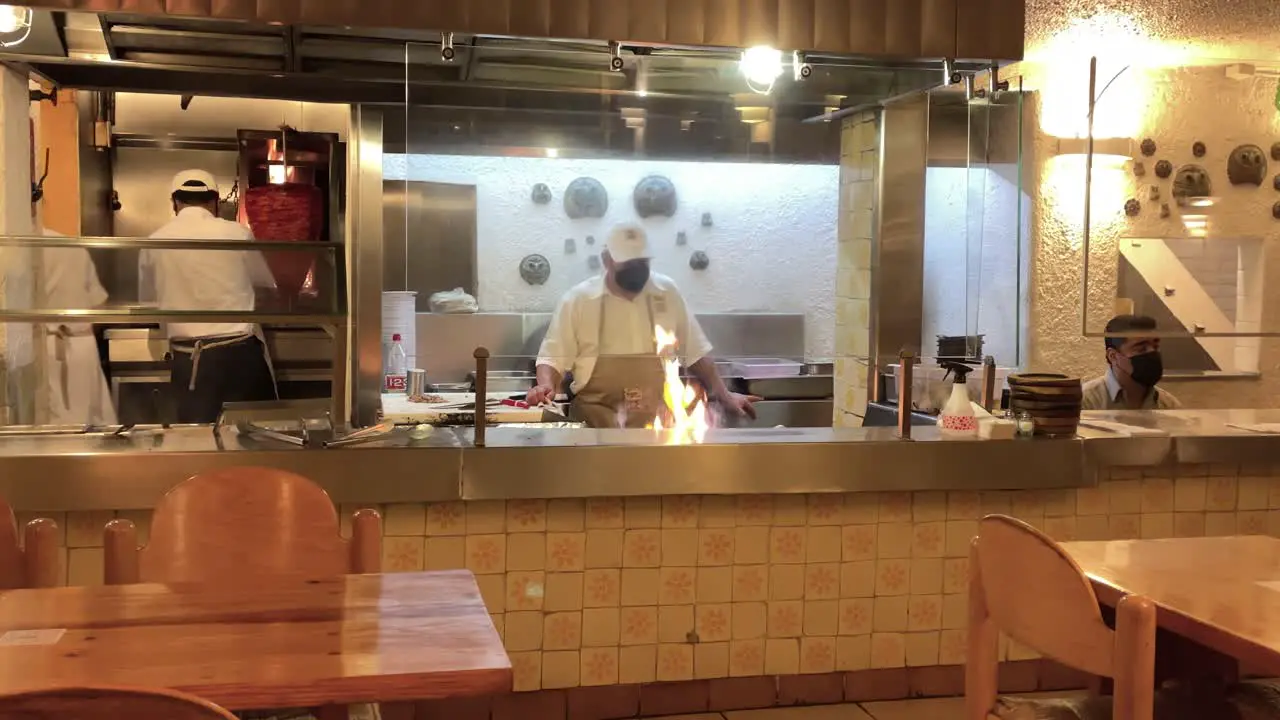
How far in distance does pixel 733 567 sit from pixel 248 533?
5.08 ft

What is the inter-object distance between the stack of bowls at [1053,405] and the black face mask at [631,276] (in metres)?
1.35

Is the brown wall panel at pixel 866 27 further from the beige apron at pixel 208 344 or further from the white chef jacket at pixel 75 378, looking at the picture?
the beige apron at pixel 208 344

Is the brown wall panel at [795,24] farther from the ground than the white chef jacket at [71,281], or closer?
farther from the ground

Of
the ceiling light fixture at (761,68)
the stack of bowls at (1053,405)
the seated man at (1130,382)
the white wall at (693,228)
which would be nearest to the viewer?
the stack of bowls at (1053,405)

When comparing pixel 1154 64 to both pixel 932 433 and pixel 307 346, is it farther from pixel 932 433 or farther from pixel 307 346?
pixel 307 346

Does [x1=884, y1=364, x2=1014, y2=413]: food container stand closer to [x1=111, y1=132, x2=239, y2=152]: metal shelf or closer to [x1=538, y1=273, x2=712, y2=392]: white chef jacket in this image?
[x1=538, y1=273, x2=712, y2=392]: white chef jacket

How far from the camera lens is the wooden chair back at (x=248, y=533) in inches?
92.0

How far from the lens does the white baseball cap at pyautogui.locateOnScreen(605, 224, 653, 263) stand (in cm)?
425

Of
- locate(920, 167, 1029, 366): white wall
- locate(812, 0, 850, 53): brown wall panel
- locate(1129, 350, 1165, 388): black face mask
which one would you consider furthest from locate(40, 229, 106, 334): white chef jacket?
locate(1129, 350, 1165, 388): black face mask

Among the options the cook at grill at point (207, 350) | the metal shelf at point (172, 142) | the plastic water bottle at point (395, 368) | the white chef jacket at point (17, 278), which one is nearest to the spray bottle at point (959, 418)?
the plastic water bottle at point (395, 368)

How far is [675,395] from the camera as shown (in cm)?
434

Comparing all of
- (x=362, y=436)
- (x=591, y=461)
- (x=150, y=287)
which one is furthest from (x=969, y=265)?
(x=150, y=287)

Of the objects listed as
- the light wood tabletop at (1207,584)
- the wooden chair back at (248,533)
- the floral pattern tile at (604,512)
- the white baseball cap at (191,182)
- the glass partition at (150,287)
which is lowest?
the floral pattern tile at (604,512)

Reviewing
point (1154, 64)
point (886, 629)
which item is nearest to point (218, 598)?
point (886, 629)
